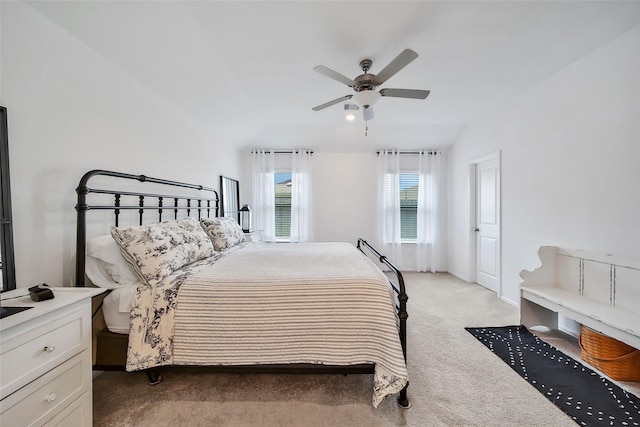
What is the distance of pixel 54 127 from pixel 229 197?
2.82m

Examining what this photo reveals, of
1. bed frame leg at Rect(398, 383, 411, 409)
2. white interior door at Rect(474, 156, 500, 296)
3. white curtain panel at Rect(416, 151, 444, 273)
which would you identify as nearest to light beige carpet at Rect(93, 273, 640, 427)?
bed frame leg at Rect(398, 383, 411, 409)

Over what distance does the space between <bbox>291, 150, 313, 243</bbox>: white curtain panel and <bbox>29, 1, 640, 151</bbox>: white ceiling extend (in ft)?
5.27

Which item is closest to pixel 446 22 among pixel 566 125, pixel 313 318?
pixel 566 125

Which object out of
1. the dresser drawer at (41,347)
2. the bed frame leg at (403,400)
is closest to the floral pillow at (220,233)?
the dresser drawer at (41,347)

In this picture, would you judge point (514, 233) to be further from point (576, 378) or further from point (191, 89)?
point (191, 89)

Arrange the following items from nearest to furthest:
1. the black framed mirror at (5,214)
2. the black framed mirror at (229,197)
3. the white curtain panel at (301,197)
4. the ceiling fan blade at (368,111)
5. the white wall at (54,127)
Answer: the black framed mirror at (5,214)
the white wall at (54,127)
the ceiling fan blade at (368,111)
the black framed mirror at (229,197)
the white curtain panel at (301,197)

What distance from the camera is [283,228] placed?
17.0 ft

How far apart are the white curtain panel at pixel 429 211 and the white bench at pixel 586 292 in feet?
7.57

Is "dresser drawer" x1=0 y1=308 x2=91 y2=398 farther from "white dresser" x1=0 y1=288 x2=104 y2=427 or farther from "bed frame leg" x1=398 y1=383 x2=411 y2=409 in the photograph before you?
"bed frame leg" x1=398 y1=383 x2=411 y2=409

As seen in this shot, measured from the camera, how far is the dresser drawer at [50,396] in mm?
993

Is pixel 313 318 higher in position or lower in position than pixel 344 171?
lower

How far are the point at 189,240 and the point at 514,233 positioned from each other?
12.6 feet

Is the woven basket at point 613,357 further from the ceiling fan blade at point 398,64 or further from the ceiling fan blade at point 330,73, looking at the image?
the ceiling fan blade at point 330,73

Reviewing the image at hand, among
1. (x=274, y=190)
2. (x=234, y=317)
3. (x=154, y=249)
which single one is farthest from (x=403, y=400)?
(x=274, y=190)
